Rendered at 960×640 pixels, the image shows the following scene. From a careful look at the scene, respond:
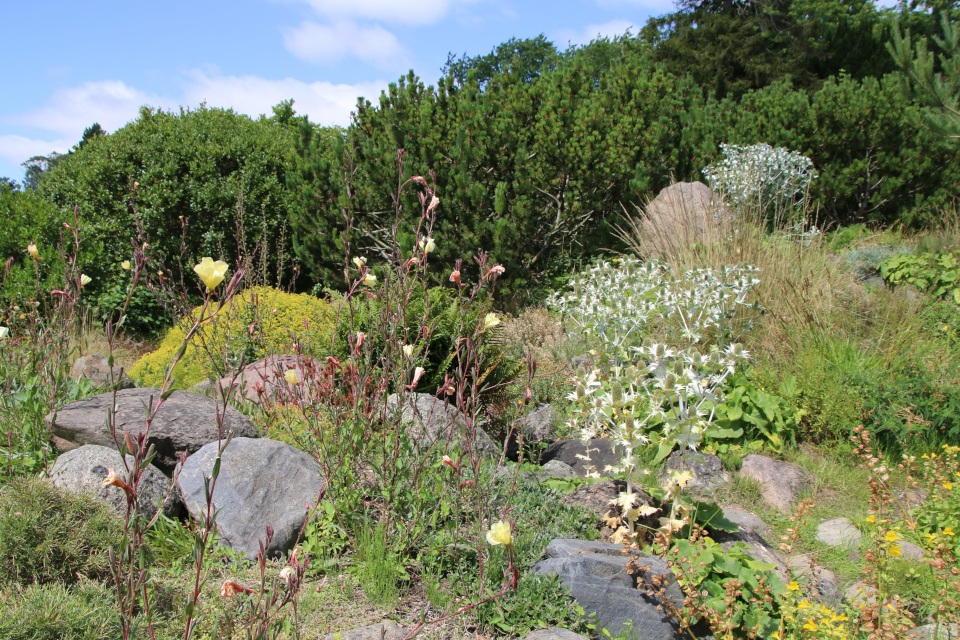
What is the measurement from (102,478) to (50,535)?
2.07 feet

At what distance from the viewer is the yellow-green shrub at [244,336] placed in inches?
173

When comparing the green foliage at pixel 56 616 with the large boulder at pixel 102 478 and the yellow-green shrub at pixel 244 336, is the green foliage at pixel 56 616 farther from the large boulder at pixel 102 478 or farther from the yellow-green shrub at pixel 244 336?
the yellow-green shrub at pixel 244 336

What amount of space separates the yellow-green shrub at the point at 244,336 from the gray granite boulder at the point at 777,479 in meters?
2.92

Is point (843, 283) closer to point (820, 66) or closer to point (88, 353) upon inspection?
point (88, 353)

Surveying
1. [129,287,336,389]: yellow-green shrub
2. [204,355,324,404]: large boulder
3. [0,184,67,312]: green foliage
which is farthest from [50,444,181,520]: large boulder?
[0,184,67,312]: green foliage

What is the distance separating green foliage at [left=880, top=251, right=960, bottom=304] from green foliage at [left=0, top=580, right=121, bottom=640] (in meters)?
7.00

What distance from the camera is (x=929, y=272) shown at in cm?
653

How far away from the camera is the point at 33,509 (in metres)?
2.10

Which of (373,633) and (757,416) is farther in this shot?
(757,416)

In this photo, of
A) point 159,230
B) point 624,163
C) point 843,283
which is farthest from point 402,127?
point 843,283

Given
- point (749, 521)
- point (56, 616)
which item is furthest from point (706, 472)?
point (56, 616)

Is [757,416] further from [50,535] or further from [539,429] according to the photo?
[50,535]

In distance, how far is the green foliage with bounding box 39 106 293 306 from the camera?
7586mm

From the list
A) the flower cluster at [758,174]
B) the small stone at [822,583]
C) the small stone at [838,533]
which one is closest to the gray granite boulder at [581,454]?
the small stone at [822,583]
